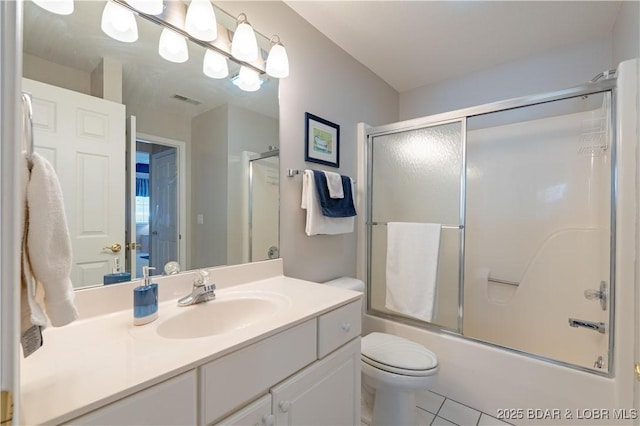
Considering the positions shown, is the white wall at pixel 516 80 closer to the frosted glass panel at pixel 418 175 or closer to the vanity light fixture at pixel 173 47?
the frosted glass panel at pixel 418 175

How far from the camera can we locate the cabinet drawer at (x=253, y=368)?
664 millimetres

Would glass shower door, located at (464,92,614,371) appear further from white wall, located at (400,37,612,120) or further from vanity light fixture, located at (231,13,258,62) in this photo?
vanity light fixture, located at (231,13,258,62)

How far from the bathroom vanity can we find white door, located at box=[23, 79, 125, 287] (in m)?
0.14

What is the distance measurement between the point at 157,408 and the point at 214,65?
1302mm

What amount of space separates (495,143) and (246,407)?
2.39m

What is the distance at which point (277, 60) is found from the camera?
55.5 inches

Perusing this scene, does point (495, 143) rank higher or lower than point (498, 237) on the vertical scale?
higher

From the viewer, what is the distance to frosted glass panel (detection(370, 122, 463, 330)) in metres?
1.81

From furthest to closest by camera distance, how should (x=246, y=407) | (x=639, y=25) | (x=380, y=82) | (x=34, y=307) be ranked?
(x=380, y=82), (x=639, y=25), (x=246, y=407), (x=34, y=307)

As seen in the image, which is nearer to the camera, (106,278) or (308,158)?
(106,278)

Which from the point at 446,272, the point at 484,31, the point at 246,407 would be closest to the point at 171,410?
the point at 246,407

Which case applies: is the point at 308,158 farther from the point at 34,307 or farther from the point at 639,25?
the point at 639,25

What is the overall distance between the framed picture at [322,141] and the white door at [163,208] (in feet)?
2.50

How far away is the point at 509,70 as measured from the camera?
209 cm
